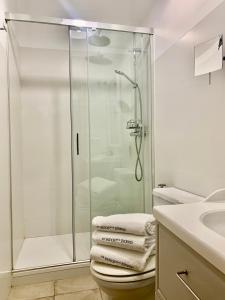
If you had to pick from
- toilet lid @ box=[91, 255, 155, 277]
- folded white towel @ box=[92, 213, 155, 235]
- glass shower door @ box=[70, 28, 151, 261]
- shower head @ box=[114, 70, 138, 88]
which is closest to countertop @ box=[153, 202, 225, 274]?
folded white towel @ box=[92, 213, 155, 235]

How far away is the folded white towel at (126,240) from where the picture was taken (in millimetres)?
1268

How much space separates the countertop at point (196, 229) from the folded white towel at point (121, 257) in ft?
1.33

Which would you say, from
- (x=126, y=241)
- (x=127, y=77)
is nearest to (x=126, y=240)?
(x=126, y=241)

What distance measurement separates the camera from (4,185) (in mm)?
1720

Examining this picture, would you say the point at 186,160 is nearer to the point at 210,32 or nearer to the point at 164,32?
the point at 210,32

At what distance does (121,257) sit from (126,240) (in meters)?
0.09

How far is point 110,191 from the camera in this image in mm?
2262

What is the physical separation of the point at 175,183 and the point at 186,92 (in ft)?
2.11

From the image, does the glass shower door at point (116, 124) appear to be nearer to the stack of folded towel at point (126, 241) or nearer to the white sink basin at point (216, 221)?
the stack of folded towel at point (126, 241)

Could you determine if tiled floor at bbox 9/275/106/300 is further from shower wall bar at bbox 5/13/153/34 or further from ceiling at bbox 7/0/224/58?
shower wall bar at bbox 5/13/153/34

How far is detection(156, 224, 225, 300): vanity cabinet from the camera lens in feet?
2.08

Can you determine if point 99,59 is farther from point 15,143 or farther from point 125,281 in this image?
point 125,281

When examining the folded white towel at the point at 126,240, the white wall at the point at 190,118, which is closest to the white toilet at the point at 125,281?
the folded white towel at the point at 126,240

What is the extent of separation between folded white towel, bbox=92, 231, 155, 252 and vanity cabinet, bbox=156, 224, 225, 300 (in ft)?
0.85
